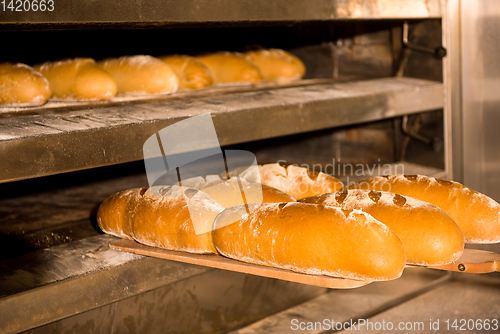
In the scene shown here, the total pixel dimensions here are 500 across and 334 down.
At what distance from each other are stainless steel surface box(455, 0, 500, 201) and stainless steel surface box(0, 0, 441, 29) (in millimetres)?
428

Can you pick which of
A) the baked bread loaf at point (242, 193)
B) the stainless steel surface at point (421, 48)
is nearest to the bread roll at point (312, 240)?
the baked bread loaf at point (242, 193)

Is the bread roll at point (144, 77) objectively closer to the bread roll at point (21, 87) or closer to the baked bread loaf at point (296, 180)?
the bread roll at point (21, 87)

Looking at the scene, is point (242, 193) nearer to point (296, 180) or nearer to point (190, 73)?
point (296, 180)

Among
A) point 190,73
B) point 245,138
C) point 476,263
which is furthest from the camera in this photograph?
point 190,73

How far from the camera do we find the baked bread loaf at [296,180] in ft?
4.57

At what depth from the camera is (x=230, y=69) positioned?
76.5 inches

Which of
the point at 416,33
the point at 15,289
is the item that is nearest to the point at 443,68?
the point at 416,33

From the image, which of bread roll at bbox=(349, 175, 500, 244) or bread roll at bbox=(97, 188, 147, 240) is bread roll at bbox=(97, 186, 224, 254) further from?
bread roll at bbox=(349, 175, 500, 244)

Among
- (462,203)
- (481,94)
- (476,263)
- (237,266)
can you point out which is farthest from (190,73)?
(481,94)

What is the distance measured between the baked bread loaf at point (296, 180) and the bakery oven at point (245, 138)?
12 centimetres

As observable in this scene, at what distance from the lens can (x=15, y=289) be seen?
1065 millimetres

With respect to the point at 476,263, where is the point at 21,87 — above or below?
above

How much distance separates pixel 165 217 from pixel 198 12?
0.58 metres

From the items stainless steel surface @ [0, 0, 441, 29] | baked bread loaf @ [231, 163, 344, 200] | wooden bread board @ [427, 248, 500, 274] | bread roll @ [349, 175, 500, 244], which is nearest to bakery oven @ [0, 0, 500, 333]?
stainless steel surface @ [0, 0, 441, 29]
